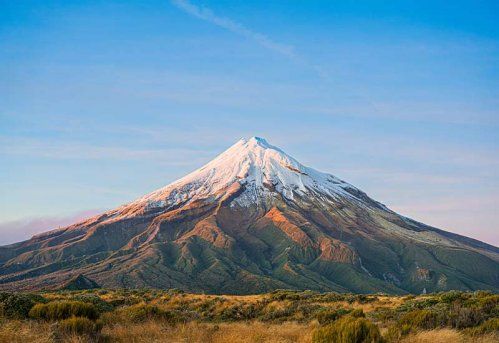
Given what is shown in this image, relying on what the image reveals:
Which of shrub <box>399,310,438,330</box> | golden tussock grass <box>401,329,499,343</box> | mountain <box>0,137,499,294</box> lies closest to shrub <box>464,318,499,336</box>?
golden tussock grass <box>401,329,499,343</box>

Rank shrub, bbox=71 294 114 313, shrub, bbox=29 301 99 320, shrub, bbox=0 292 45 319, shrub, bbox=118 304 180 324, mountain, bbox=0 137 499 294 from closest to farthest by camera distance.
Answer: shrub, bbox=29 301 99 320, shrub, bbox=0 292 45 319, shrub, bbox=118 304 180 324, shrub, bbox=71 294 114 313, mountain, bbox=0 137 499 294

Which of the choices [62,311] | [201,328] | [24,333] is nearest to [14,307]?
[62,311]

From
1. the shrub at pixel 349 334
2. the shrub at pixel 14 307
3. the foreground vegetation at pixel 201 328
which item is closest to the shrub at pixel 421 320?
the foreground vegetation at pixel 201 328

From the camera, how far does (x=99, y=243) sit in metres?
185

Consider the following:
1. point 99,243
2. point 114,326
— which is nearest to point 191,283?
point 99,243

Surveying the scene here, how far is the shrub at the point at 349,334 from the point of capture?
1159 centimetres

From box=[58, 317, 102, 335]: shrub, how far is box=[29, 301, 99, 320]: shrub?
1769 millimetres

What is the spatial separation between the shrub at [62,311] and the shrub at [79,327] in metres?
1.77

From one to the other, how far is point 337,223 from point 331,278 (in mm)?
50686

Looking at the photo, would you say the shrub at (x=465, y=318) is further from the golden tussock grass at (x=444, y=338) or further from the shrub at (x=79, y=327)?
the shrub at (x=79, y=327)

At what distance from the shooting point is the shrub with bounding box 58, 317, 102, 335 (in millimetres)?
12494

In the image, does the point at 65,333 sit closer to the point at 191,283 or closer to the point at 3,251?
the point at 191,283

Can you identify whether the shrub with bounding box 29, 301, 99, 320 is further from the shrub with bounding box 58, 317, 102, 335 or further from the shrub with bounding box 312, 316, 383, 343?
the shrub with bounding box 312, 316, 383, 343

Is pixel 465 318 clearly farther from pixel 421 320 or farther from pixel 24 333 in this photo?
pixel 24 333
